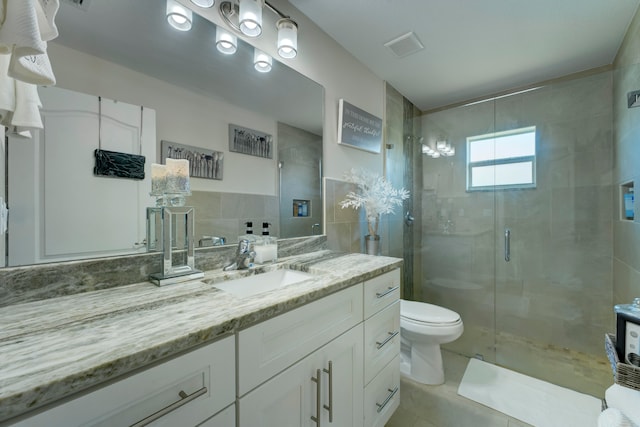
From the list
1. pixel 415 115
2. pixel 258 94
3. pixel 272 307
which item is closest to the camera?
pixel 272 307

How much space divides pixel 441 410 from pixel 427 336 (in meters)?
0.41

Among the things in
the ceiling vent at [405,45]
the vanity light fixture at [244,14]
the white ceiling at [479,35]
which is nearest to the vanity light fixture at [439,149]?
the white ceiling at [479,35]

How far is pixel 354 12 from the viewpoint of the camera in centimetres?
155

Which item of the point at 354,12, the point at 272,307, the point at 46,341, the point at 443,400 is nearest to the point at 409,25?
the point at 354,12

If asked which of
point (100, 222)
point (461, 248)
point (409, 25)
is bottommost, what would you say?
point (461, 248)

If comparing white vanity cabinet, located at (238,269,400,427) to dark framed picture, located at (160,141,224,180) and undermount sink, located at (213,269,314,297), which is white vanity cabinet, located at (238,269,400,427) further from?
dark framed picture, located at (160,141,224,180)

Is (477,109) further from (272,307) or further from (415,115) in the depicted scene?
(272,307)

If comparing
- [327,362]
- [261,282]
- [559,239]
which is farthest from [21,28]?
[559,239]

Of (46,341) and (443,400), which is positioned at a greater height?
(46,341)

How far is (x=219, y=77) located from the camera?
4.00ft

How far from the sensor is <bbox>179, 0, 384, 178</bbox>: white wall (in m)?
1.44

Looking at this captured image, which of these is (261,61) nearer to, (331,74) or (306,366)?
(331,74)

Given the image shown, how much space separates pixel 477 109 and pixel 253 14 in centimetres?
221

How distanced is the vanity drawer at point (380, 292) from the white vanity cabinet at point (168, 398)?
2.18 feet
